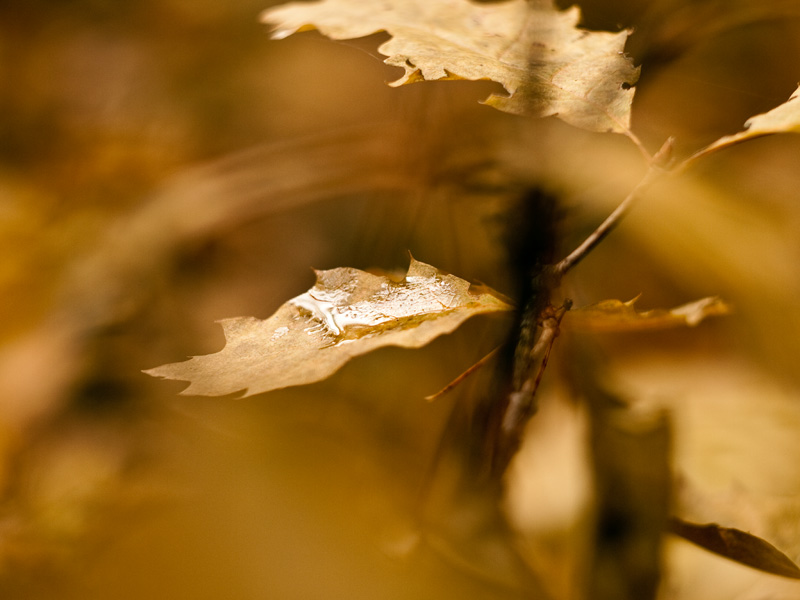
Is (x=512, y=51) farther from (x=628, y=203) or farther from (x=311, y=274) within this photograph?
(x=311, y=274)

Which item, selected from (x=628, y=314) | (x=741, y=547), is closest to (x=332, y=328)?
(x=628, y=314)

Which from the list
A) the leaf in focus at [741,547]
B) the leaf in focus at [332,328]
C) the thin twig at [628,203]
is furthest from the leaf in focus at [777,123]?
the leaf in focus at [741,547]

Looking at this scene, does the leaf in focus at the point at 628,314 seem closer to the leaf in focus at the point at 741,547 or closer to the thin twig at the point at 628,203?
the thin twig at the point at 628,203

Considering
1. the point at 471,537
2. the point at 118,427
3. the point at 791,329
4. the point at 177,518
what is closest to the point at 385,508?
the point at 471,537

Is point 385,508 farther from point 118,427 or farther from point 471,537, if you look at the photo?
point 118,427

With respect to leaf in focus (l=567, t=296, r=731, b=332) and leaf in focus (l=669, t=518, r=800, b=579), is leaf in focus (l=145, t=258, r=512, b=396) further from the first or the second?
leaf in focus (l=669, t=518, r=800, b=579)

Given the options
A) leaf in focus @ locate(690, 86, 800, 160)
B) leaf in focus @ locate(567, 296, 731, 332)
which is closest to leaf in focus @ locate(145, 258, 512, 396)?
leaf in focus @ locate(567, 296, 731, 332)
